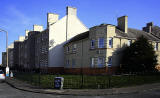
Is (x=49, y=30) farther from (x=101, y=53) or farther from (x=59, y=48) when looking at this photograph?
(x=101, y=53)

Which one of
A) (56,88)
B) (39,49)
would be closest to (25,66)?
(39,49)

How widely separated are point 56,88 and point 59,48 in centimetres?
2678

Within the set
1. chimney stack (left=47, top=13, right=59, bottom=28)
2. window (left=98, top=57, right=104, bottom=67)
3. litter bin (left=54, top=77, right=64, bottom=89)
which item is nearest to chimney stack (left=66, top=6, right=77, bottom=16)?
chimney stack (left=47, top=13, right=59, bottom=28)

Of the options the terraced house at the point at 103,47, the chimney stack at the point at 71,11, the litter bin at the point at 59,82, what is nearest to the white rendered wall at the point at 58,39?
the chimney stack at the point at 71,11

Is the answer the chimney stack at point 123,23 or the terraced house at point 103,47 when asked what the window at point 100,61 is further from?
the chimney stack at point 123,23

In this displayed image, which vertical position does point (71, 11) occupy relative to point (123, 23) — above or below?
above

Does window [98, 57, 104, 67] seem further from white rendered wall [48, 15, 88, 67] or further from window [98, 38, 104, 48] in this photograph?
white rendered wall [48, 15, 88, 67]

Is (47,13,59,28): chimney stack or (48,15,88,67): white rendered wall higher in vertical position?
(47,13,59,28): chimney stack

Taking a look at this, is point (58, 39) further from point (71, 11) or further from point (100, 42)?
point (100, 42)

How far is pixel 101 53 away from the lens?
97.6 feet

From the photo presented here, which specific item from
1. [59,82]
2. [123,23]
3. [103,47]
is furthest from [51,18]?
[59,82]

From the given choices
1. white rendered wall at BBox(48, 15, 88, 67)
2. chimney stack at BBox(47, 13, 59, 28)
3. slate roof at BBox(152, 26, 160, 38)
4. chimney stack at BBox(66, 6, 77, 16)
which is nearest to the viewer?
white rendered wall at BBox(48, 15, 88, 67)

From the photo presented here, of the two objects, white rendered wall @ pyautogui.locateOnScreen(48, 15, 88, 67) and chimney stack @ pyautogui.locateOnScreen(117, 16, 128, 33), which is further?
white rendered wall @ pyautogui.locateOnScreen(48, 15, 88, 67)

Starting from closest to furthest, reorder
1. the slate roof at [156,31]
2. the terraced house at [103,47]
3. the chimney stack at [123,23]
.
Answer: the terraced house at [103,47] < the chimney stack at [123,23] < the slate roof at [156,31]
